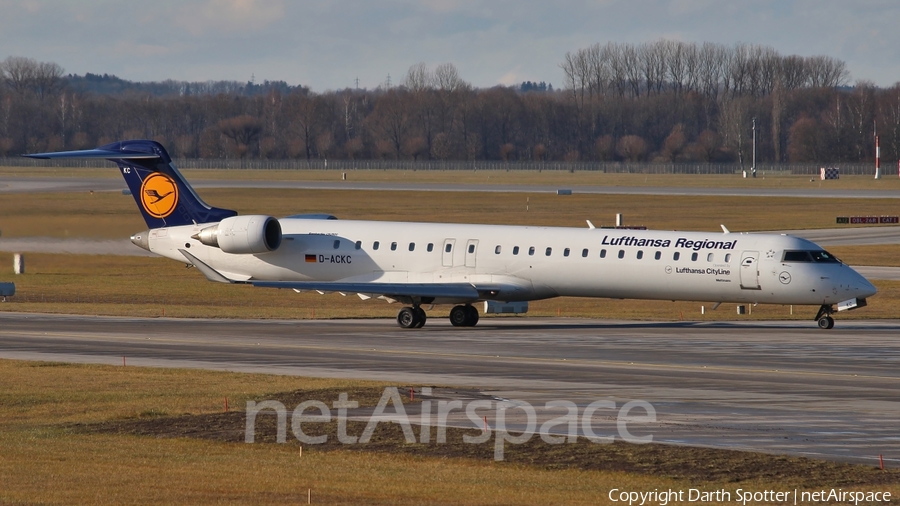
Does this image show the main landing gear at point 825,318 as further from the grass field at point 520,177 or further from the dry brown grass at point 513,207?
the grass field at point 520,177

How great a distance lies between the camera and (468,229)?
38781mm

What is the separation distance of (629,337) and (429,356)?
278 inches

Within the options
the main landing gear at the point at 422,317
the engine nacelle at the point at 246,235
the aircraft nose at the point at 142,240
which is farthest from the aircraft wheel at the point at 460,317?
the aircraft nose at the point at 142,240

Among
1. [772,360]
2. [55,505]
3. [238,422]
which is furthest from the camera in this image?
[772,360]

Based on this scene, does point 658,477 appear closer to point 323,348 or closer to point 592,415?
point 592,415

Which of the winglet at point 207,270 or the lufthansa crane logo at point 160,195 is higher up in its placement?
the lufthansa crane logo at point 160,195

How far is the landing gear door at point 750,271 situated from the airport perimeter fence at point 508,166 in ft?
430

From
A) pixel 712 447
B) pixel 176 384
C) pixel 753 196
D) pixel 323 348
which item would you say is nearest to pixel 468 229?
pixel 323 348

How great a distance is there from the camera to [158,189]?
136ft

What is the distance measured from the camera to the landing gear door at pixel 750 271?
3503cm

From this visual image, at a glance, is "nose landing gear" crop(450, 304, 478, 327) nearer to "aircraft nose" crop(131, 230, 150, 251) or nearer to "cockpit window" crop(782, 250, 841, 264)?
"cockpit window" crop(782, 250, 841, 264)

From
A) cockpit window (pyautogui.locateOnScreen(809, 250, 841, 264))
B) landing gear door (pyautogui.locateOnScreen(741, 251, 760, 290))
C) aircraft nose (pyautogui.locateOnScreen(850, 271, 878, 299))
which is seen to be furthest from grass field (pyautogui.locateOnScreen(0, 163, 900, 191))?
landing gear door (pyautogui.locateOnScreen(741, 251, 760, 290))

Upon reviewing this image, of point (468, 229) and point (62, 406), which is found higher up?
point (468, 229)

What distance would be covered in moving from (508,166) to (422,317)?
148 meters
